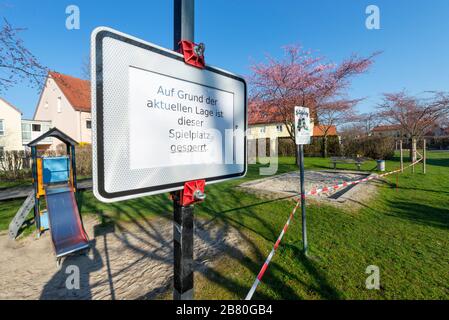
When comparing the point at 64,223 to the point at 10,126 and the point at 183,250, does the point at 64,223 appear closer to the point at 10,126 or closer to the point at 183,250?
the point at 183,250

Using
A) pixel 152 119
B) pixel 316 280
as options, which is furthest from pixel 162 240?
pixel 152 119

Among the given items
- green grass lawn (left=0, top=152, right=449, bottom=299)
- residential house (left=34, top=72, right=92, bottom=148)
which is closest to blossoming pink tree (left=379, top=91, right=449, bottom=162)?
green grass lawn (left=0, top=152, right=449, bottom=299)

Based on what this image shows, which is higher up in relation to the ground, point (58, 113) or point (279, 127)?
point (58, 113)

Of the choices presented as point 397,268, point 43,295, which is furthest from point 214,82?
→ point 397,268

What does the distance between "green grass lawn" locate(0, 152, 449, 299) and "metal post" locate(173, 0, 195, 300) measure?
5.55 ft

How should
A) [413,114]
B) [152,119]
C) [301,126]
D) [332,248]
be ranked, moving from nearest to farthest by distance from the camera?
[152,119], [301,126], [332,248], [413,114]

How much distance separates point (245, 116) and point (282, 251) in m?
2.82

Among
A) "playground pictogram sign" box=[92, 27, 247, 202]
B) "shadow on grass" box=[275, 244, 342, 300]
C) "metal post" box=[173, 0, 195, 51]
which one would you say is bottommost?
"shadow on grass" box=[275, 244, 342, 300]

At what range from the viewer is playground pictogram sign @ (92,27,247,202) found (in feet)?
2.54

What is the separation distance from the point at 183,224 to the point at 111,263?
3043 millimetres

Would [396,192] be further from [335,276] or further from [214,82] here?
[214,82]

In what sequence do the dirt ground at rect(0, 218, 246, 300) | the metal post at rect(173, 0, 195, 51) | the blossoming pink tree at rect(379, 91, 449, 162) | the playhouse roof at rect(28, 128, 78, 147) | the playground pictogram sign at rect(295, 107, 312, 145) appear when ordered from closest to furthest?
the metal post at rect(173, 0, 195, 51)
the dirt ground at rect(0, 218, 246, 300)
the playground pictogram sign at rect(295, 107, 312, 145)
the playhouse roof at rect(28, 128, 78, 147)
the blossoming pink tree at rect(379, 91, 449, 162)

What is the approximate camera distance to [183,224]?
1.07 meters

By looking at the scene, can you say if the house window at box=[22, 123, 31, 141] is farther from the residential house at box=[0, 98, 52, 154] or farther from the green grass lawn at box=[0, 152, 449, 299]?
the green grass lawn at box=[0, 152, 449, 299]
